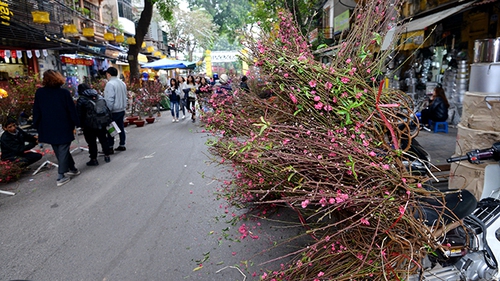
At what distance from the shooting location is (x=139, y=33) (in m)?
14.6

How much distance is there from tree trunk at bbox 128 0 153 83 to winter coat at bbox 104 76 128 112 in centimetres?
834

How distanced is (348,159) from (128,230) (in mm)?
2809

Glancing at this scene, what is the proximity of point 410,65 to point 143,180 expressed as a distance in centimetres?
991

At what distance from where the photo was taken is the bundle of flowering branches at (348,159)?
71.5 inches

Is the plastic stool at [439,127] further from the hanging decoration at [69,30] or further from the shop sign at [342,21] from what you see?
the hanging decoration at [69,30]

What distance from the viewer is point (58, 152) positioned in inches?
204

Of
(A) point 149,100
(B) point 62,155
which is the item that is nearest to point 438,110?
(B) point 62,155

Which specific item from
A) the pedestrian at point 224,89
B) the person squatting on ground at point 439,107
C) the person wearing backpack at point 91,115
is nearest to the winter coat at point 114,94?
the person wearing backpack at point 91,115

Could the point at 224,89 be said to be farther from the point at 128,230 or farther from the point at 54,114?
the point at 54,114

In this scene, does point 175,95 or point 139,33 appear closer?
point 175,95

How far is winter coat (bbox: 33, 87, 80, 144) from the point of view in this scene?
16.3 ft

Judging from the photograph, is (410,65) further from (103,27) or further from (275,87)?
(103,27)

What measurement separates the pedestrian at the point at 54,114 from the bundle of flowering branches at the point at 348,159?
12.4ft

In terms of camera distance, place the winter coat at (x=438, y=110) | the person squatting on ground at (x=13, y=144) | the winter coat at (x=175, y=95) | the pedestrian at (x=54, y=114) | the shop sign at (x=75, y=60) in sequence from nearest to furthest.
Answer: the pedestrian at (x=54, y=114), the person squatting on ground at (x=13, y=144), the winter coat at (x=438, y=110), the winter coat at (x=175, y=95), the shop sign at (x=75, y=60)
